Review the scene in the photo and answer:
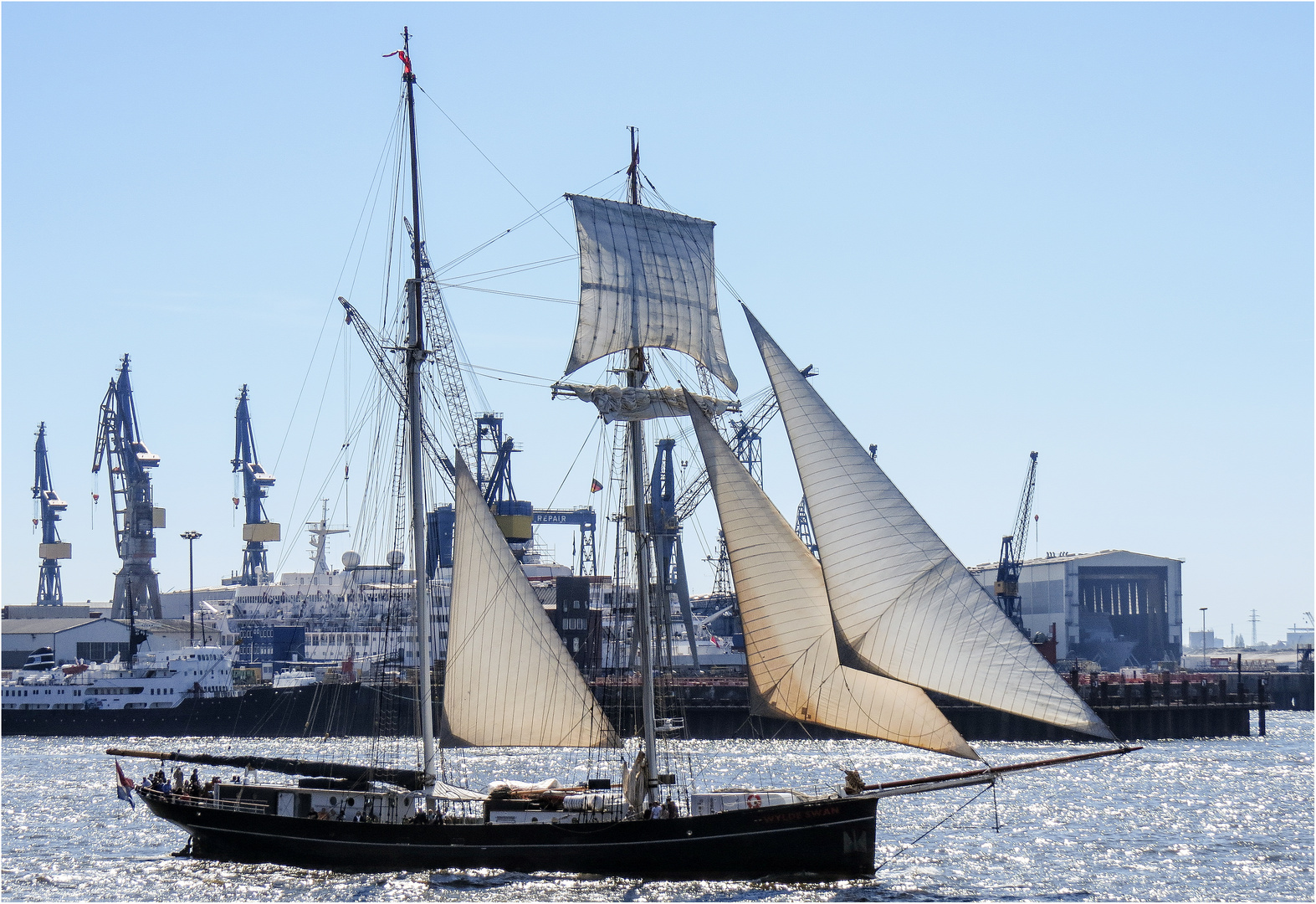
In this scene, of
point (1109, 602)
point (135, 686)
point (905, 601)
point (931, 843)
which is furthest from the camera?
point (1109, 602)

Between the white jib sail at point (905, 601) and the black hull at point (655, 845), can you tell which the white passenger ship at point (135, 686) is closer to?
the black hull at point (655, 845)

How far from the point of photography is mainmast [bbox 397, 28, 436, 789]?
39.0 m

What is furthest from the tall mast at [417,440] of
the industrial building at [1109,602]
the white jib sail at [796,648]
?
the industrial building at [1109,602]

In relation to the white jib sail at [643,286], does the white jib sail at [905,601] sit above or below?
below

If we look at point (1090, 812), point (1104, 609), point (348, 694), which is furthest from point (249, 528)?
point (1090, 812)

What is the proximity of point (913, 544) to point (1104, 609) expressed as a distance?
163516mm

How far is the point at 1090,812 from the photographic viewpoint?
51.6 meters

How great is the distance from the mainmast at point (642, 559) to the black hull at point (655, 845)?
157cm

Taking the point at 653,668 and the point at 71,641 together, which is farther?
the point at 71,641

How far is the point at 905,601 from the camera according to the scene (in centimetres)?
3161

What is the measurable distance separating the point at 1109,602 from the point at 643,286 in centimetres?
16069

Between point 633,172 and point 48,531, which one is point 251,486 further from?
point 633,172

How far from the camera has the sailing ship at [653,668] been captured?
3172 cm

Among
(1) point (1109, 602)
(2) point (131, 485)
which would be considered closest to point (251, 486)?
(2) point (131, 485)
